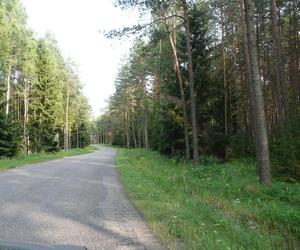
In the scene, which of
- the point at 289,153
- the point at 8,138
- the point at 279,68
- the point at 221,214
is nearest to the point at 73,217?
the point at 221,214

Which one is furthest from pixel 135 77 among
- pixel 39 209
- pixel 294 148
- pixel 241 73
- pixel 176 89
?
pixel 39 209

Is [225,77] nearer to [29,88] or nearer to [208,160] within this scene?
[208,160]

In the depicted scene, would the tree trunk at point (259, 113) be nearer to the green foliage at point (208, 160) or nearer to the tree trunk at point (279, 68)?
the tree trunk at point (279, 68)

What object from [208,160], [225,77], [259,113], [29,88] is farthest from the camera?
[29,88]

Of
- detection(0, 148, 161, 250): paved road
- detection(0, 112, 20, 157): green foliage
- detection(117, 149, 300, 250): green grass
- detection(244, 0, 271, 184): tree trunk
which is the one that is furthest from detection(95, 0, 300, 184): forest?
detection(0, 112, 20, 157): green foliage

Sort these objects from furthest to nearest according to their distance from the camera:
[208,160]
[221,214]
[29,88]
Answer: [29,88] < [208,160] < [221,214]

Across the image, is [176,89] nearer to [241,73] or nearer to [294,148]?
[241,73]

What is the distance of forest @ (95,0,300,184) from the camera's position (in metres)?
14.6

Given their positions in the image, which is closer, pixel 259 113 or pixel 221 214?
pixel 221 214

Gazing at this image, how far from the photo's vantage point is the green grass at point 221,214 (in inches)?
260

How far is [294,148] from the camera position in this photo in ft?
47.0

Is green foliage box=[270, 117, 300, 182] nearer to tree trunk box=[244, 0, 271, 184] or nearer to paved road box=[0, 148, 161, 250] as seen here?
tree trunk box=[244, 0, 271, 184]

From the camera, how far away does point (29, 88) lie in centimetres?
4612

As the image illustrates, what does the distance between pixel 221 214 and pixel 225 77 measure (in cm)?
2109
